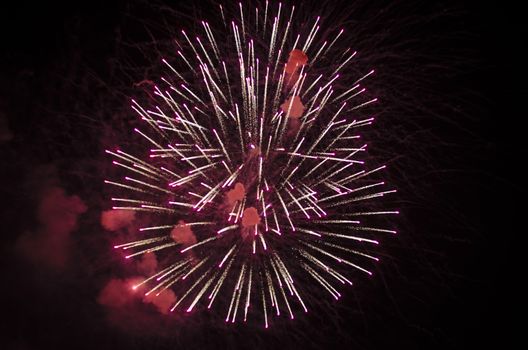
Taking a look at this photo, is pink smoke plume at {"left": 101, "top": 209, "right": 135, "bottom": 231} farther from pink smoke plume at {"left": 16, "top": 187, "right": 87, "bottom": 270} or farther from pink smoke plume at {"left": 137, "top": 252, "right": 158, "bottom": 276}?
pink smoke plume at {"left": 137, "top": 252, "right": 158, "bottom": 276}

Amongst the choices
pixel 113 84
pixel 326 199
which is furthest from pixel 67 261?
pixel 326 199

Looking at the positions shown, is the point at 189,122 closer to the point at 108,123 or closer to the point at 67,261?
the point at 108,123

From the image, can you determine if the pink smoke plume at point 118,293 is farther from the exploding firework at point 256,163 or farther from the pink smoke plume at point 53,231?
the pink smoke plume at point 53,231

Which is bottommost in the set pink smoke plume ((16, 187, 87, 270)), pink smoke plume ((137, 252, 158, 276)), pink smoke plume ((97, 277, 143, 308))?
pink smoke plume ((97, 277, 143, 308))

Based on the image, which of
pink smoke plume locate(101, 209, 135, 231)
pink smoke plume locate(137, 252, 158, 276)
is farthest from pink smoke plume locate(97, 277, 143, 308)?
pink smoke plume locate(101, 209, 135, 231)

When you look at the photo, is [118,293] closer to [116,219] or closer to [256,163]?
[116,219]

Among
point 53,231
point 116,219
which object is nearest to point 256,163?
point 116,219
